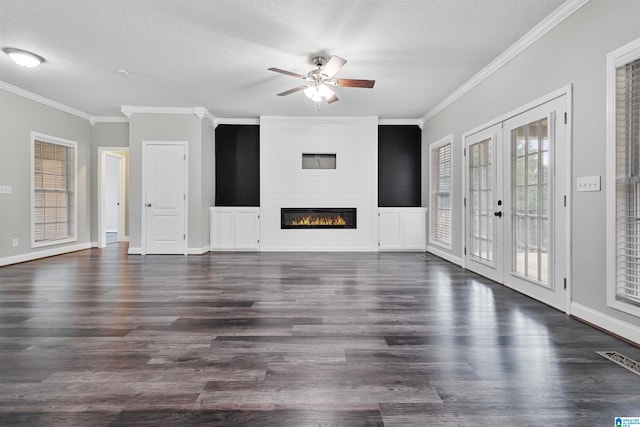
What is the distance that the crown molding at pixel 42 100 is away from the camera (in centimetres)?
507

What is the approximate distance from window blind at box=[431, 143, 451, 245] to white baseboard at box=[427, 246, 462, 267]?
0.59 feet

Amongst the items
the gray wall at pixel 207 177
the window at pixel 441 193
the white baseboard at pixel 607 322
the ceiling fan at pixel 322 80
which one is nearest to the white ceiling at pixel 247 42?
the ceiling fan at pixel 322 80

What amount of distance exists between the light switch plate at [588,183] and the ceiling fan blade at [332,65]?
240 centimetres

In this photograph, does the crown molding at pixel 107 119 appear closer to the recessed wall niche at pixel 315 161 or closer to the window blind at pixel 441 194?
the recessed wall niche at pixel 315 161

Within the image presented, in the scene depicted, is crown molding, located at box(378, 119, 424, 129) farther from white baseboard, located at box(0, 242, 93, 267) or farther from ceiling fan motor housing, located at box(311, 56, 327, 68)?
white baseboard, located at box(0, 242, 93, 267)

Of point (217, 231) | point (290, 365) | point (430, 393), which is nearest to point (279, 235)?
point (217, 231)

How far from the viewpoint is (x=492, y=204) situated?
164 inches

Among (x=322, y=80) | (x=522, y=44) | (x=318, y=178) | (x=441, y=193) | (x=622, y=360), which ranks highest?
(x=522, y=44)

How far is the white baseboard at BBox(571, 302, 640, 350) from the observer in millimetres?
2258

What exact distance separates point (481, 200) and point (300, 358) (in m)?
3.56

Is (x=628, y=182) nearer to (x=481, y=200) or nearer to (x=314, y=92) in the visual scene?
(x=481, y=200)

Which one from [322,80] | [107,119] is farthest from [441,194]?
[107,119]

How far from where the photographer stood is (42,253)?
5.83 m

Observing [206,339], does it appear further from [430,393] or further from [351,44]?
[351,44]
